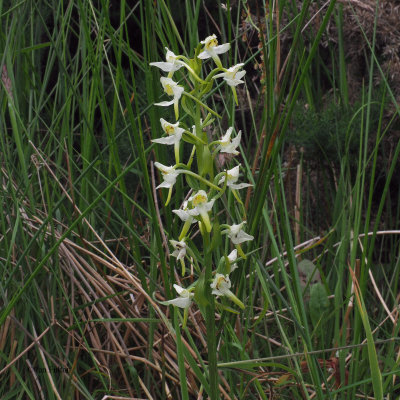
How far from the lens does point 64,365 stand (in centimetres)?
138

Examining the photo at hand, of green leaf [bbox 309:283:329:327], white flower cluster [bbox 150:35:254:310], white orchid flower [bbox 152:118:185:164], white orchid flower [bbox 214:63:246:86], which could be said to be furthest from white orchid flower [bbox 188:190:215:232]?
green leaf [bbox 309:283:329:327]

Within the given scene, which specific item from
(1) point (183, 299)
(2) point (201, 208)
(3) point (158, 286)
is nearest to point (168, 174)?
(2) point (201, 208)

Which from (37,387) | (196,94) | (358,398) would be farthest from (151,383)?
(196,94)

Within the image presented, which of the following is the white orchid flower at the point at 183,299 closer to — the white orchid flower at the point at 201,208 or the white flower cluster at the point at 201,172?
the white flower cluster at the point at 201,172

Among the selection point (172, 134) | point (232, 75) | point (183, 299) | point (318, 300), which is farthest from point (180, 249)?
point (318, 300)

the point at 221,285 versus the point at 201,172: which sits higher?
the point at 201,172

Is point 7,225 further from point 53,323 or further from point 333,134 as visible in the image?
point 333,134

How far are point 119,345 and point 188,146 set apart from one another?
34.9 inches

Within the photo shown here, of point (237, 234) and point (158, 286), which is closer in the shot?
→ point (237, 234)

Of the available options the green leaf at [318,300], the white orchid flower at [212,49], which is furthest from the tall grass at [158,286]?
the white orchid flower at [212,49]

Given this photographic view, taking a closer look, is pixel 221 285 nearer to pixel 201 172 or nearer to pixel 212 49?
pixel 201 172

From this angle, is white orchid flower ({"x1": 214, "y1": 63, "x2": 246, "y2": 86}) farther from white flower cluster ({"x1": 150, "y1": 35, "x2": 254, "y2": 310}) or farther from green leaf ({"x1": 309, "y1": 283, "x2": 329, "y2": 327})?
green leaf ({"x1": 309, "y1": 283, "x2": 329, "y2": 327})

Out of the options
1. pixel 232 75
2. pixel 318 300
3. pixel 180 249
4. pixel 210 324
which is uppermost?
pixel 232 75

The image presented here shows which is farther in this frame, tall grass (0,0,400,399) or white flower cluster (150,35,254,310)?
tall grass (0,0,400,399)
